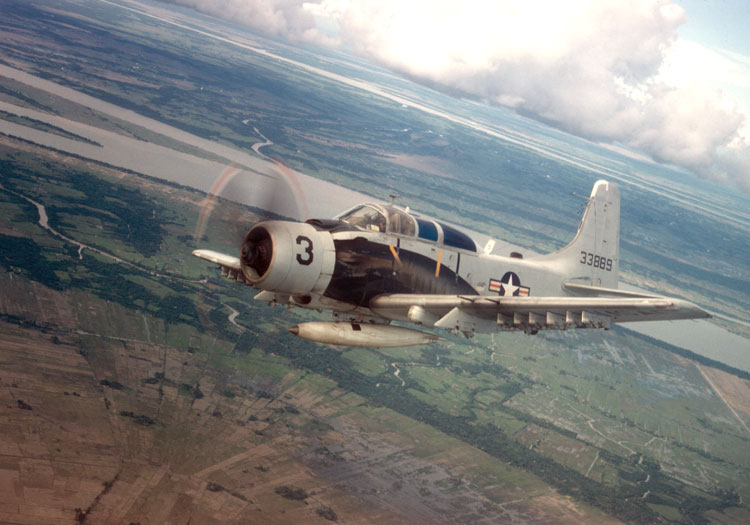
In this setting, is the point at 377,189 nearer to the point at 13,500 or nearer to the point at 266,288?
the point at 13,500

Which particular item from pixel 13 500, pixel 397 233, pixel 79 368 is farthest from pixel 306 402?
pixel 397 233

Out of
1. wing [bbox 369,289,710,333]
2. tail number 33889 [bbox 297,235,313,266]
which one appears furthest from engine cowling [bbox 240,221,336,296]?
wing [bbox 369,289,710,333]

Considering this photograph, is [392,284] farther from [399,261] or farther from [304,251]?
[304,251]

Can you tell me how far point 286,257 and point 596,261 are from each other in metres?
15.3

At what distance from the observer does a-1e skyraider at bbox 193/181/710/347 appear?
1675cm

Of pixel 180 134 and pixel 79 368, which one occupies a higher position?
pixel 180 134

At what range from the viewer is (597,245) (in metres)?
26.5

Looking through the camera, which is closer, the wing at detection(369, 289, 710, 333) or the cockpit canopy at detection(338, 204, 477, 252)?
the wing at detection(369, 289, 710, 333)

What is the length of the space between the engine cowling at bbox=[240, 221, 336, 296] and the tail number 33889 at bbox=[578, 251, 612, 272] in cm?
1304

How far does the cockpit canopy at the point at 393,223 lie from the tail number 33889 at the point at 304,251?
224 centimetres

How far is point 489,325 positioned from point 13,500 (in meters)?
37.7

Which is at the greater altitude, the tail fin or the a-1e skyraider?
the tail fin

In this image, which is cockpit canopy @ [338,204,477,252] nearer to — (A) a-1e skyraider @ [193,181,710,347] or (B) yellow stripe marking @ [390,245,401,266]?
(A) a-1e skyraider @ [193,181,710,347]

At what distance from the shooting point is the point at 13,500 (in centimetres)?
4066
